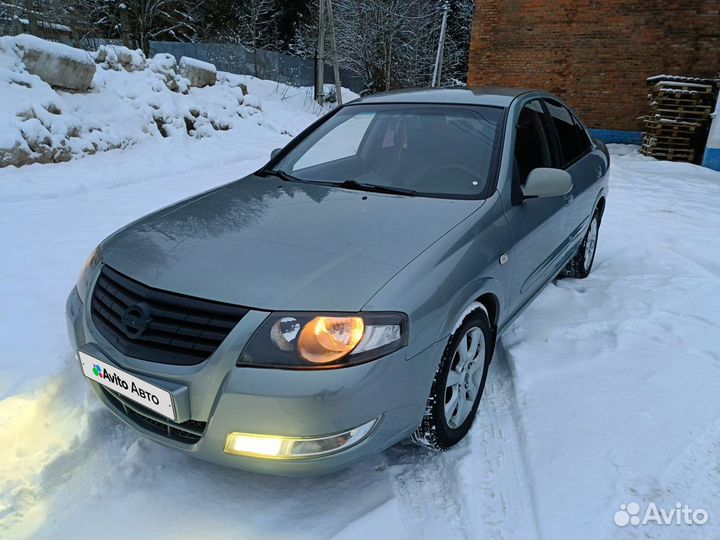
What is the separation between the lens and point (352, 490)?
81.0 inches

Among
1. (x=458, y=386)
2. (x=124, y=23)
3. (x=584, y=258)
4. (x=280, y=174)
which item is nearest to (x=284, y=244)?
(x=458, y=386)

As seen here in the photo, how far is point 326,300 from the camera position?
1787 mm

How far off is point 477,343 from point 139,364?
1.42 m

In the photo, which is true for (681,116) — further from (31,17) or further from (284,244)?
(31,17)

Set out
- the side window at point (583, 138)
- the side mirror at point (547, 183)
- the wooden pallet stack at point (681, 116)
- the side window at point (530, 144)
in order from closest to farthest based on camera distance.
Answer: the side mirror at point (547, 183) → the side window at point (530, 144) → the side window at point (583, 138) → the wooden pallet stack at point (681, 116)

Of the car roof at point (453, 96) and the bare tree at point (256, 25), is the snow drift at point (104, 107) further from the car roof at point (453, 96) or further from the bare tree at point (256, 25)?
the bare tree at point (256, 25)

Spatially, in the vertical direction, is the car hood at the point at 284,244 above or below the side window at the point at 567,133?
below

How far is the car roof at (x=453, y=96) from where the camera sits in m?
3.12

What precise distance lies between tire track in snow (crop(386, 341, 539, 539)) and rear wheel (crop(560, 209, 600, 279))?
6.83ft

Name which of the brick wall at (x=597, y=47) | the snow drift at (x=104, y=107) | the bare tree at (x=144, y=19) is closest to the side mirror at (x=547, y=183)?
the snow drift at (x=104, y=107)

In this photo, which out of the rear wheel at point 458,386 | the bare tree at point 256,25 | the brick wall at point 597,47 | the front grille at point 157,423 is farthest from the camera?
the bare tree at point 256,25

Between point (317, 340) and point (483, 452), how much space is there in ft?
3.42

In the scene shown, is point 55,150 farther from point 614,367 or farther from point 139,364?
point 614,367

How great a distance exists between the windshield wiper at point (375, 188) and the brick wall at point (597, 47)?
12.0 meters
